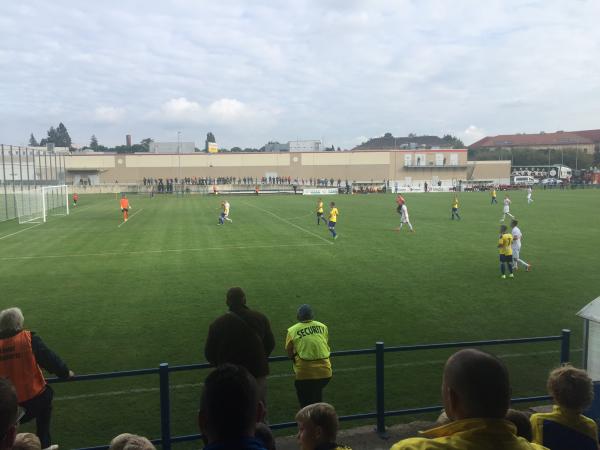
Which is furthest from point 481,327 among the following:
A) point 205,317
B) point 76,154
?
point 76,154

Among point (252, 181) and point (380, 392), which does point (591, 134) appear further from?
point (380, 392)

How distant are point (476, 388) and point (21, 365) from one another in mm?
4852

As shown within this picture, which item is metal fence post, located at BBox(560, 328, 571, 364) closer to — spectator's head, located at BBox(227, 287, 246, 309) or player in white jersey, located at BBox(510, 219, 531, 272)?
spectator's head, located at BBox(227, 287, 246, 309)

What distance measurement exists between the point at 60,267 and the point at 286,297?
9.47m

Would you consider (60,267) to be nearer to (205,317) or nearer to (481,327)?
(205,317)

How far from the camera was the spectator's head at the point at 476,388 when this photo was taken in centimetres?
230

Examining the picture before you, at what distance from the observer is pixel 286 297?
13.6 m

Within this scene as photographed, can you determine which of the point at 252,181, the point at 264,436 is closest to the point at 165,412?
the point at 264,436

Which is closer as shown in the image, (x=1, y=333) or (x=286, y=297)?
(x=1, y=333)

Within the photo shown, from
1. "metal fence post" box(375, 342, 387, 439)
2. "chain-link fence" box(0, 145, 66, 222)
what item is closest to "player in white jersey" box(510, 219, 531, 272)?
"metal fence post" box(375, 342, 387, 439)

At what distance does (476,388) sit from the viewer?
7.62 ft

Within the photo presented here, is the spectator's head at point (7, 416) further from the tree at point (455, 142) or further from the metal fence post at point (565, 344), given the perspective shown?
the tree at point (455, 142)

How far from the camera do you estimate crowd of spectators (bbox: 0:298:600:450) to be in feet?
7.50

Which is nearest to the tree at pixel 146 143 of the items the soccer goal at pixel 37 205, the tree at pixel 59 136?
the tree at pixel 59 136
